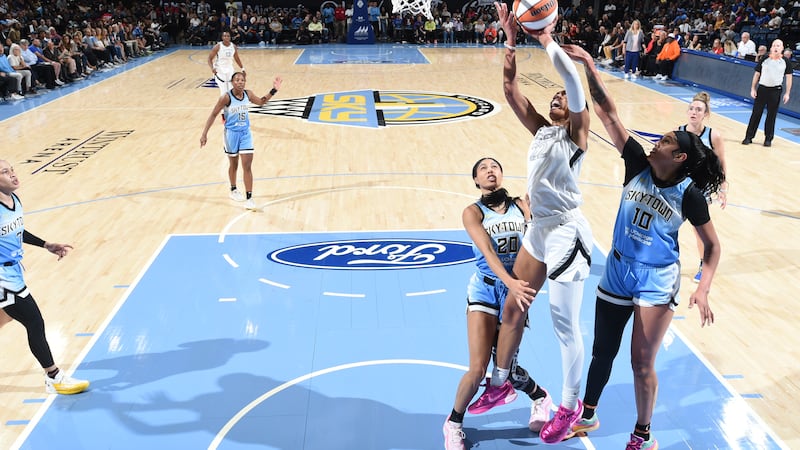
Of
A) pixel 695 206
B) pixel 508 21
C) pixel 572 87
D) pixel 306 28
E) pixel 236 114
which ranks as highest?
pixel 508 21

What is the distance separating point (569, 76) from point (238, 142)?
581cm

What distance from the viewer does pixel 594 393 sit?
407cm

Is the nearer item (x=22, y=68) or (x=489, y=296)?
(x=489, y=296)

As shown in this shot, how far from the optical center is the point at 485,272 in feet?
12.7

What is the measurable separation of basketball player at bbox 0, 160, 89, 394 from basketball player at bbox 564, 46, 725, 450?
3.61 metres

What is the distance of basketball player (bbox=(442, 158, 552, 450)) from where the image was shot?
12.5 feet

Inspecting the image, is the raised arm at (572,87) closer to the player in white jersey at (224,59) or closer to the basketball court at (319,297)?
the basketball court at (319,297)

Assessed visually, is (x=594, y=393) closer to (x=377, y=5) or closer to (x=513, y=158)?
(x=513, y=158)

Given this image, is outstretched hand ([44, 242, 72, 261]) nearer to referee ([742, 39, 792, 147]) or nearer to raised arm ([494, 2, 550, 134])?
raised arm ([494, 2, 550, 134])

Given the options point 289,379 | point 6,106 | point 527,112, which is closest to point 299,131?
point 6,106

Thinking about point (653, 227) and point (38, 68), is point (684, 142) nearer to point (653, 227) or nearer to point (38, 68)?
point (653, 227)

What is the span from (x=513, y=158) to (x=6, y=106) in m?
11.9

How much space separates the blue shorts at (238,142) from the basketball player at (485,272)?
5.01m

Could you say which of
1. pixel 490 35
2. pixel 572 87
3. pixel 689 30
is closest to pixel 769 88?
pixel 572 87
